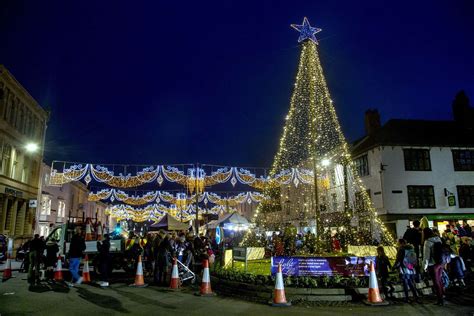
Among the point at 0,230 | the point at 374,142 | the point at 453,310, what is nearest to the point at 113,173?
the point at 0,230

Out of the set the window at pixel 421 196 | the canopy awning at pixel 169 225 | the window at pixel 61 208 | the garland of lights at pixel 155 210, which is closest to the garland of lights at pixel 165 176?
the canopy awning at pixel 169 225

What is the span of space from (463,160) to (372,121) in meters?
8.11

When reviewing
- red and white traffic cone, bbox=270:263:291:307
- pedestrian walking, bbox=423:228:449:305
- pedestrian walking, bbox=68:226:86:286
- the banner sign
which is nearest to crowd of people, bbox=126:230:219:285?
pedestrian walking, bbox=68:226:86:286

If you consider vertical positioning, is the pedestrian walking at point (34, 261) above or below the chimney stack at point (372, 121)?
below

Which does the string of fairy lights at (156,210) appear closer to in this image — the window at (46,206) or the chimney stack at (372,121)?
the window at (46,206)

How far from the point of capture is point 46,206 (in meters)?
36.4

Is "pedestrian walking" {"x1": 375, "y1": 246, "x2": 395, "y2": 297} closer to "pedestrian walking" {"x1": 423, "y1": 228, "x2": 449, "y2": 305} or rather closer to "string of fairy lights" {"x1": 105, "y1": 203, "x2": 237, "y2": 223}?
"pedestrian walking" {"x1": 423, "y1": 228, "x2": 449, "y2": 305}

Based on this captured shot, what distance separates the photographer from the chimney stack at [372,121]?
34875mm

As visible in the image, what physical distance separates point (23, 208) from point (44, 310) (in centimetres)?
2583

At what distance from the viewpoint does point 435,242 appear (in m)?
9.79

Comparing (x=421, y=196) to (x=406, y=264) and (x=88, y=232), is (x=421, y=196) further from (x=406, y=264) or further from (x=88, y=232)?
(x=88, y=232)

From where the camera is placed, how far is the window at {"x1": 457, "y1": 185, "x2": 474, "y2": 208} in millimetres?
30000

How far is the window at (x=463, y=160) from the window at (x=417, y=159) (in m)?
2.47

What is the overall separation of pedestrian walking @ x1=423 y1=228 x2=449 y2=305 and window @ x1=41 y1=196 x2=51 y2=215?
114 ft
